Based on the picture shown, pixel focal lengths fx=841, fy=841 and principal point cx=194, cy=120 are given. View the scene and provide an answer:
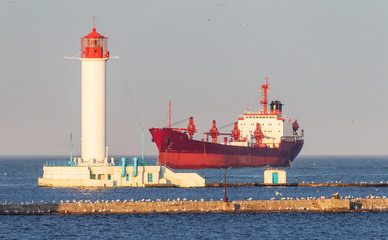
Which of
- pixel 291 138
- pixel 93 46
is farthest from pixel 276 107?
pixel 93 46

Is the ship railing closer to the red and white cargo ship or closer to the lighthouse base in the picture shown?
the red and white cargo ship

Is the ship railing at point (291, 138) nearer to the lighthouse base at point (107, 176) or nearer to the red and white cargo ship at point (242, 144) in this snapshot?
the red and white cargo ship at point (242, 144)

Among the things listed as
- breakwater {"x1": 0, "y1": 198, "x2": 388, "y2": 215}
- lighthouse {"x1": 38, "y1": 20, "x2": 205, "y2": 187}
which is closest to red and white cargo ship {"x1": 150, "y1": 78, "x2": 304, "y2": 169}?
lighthouse {"x1": 38, "y1": 20, "x2": 205, "y2": 187}

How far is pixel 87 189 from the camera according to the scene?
70375 mm

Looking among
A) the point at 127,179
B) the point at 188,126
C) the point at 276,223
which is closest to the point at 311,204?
the point at 276,223

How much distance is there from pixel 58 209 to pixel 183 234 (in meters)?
10.4

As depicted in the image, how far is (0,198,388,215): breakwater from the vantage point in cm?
5269

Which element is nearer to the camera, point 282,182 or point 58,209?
point 58,209

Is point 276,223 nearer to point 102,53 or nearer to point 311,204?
point 311,204

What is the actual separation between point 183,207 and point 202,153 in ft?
232

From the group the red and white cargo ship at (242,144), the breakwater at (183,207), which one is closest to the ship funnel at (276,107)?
the red and white cargo ship at (242,144)

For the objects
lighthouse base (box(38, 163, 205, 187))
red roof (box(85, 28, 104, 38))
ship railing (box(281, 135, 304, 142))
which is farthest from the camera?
ship railing (box(281, 135, 304, 142))

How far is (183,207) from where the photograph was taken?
176 feet

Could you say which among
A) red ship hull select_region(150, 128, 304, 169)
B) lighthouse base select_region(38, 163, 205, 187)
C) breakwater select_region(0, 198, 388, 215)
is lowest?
breakwater select_region(0, 198, 388, 215)
